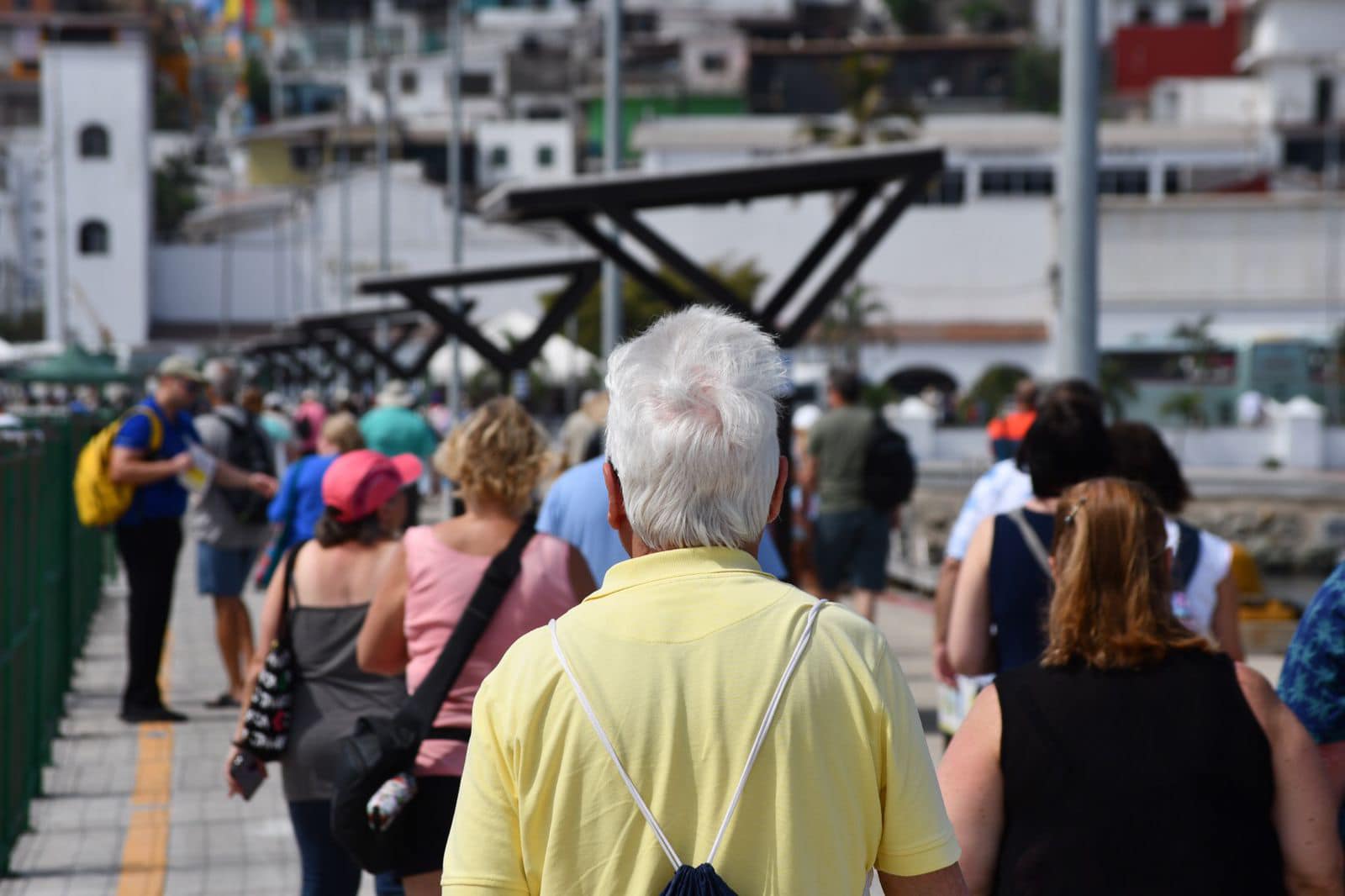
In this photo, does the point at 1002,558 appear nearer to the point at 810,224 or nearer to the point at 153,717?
the point at 153,717

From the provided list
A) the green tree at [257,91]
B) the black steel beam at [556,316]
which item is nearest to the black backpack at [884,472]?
the black steel beam at [556,316]

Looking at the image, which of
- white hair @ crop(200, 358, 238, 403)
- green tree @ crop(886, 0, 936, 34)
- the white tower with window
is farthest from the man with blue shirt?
green tree @ crop(886, 0, 936, 34)

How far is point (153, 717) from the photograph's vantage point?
10.0m

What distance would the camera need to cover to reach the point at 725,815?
2.31 m

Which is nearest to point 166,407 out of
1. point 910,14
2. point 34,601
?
point 34,601

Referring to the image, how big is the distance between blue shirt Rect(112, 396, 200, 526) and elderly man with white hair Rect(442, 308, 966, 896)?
7.49 metres

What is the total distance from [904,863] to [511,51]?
10145 centimetres

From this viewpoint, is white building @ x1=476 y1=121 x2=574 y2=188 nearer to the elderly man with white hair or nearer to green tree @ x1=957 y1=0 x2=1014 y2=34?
green tree @ x1=957 y1=0 x2=1014 y2=34

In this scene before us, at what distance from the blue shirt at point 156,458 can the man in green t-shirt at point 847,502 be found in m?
3.95

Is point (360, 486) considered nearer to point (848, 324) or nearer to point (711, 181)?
point (711, 181)

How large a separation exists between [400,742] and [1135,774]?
67.5 inches

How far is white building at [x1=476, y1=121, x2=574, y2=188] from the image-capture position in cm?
9044

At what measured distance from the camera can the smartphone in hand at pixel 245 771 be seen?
206 inches

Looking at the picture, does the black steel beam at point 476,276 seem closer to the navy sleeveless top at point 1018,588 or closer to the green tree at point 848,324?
the navy sleeveless top at point 1018,588
